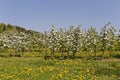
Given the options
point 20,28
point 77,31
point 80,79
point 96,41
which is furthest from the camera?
point 20,28

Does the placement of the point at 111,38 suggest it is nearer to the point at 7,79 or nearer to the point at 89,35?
the point at 89,35

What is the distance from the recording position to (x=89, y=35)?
62406 millimetres

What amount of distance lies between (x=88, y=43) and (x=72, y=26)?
583 cm

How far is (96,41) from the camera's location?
5944 centimetres

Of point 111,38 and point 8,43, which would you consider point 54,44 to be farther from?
point 8,43

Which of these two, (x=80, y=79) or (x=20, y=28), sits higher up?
(x=20, y=28)

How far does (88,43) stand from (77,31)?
701cm

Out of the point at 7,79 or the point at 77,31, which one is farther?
the point at 77,31

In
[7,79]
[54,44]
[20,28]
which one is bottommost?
[7,79]

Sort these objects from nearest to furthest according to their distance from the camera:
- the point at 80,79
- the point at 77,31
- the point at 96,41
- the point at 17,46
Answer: the point at 80,79
the point at 77,31
the point at 96,41
the point at 17,46

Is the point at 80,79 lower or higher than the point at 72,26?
lower

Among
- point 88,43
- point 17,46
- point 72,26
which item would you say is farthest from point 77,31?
point 17,46

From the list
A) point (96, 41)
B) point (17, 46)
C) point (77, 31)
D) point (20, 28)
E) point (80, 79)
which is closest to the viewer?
point (80, 79)

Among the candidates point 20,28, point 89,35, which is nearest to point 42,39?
point 89,35
